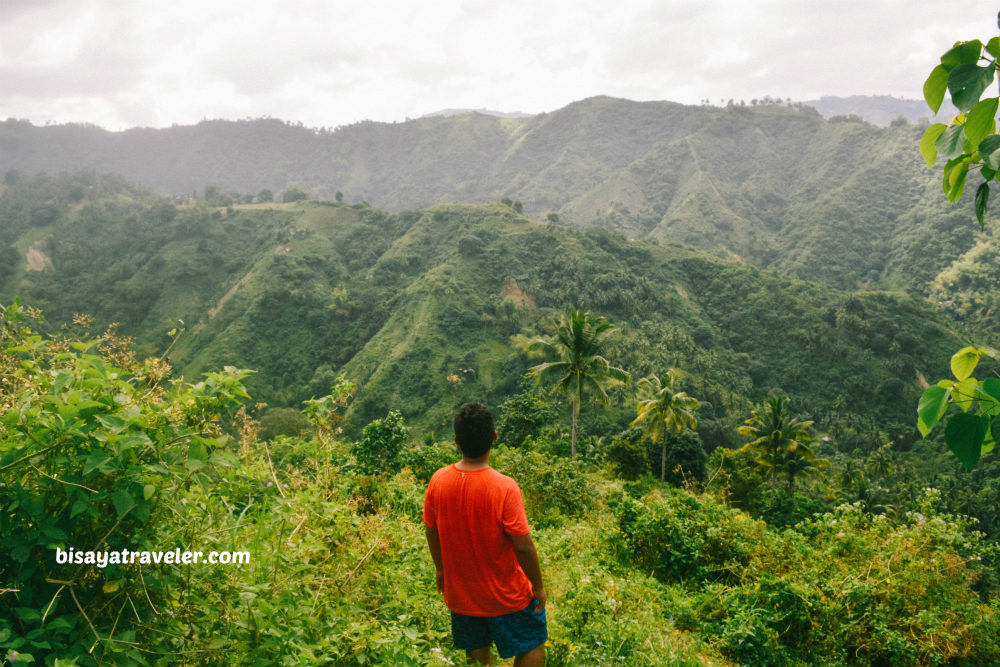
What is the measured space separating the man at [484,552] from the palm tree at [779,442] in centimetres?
2241

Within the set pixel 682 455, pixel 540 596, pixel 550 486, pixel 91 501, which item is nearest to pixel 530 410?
pixel 682 455

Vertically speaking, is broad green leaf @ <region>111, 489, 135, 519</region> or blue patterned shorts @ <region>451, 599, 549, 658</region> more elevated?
broad green leaf @ <region>111, 489, 135, 519</region>

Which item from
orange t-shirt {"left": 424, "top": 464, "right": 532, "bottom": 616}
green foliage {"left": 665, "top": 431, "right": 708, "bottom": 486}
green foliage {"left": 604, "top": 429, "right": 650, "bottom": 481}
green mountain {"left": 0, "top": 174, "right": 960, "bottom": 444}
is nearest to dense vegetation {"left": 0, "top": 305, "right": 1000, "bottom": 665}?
orange t-shirt {"left": 424, "top": 464, "right": 532, "bottom": 616}

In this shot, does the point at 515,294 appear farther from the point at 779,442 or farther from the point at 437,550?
the point at 437,550

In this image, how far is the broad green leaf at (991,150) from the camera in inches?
46.7

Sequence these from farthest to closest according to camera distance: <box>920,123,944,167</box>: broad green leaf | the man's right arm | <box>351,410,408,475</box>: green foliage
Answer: <box>351,410,408,475</box>: green foliage → the man's right arm → <box>920,123,944,167</box>: broad green leaf

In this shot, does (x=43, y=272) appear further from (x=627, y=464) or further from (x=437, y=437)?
(x=627, y=464)

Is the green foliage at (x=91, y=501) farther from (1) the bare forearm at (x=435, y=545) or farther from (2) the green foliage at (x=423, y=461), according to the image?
(2) the green foliage at (x=423, y=461)

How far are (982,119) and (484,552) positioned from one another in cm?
269

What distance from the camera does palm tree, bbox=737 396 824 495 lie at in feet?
74.6

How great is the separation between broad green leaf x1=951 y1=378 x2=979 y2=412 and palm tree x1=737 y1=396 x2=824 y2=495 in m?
23.6

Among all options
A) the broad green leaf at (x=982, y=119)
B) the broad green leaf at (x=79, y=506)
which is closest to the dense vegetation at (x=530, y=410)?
the broad green leaf at (x=79, y=506)

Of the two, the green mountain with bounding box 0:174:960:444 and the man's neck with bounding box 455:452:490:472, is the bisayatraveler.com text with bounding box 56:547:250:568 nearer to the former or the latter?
the man's neck with bounding box 455:452:490:472

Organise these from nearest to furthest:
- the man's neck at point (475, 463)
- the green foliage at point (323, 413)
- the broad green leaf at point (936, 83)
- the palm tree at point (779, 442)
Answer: the broad green leaf at point (936, 83) → the man's neck at point (475, 463) → the green foliage at point (323, 413) → the palm tree at point (779, 442)
